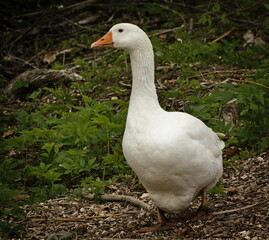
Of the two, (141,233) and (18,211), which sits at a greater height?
(18,211)

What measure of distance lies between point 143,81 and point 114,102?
6.98 feet

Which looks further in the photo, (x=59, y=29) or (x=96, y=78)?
(x=59, y=29)

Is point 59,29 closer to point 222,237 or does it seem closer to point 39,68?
point 39,68

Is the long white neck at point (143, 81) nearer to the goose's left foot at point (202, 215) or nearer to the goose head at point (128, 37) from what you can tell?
the goose head at point (128, 37)

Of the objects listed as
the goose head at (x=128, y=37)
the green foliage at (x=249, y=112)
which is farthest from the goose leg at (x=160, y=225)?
the green foliage at (x=249, y=112)

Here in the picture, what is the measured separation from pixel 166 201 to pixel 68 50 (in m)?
5.88

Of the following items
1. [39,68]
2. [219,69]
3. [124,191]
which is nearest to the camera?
[124,191]

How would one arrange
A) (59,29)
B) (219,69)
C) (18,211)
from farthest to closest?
(59,29)
(219,69)
(18,211)

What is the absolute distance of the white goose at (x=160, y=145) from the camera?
434 cm

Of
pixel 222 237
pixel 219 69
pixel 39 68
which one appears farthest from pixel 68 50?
pixel 222 237

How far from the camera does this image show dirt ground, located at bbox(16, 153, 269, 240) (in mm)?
4719

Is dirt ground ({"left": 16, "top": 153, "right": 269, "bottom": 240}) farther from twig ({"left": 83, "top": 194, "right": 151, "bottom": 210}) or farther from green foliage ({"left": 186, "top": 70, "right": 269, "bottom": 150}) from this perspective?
green foliage ({"left": 186, "top": 70, "right": 269, "bottom": 150})

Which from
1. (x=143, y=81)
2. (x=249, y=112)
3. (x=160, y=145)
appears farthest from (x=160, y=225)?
(x=249, y=112)

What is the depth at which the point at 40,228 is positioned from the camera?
5.09 metres
